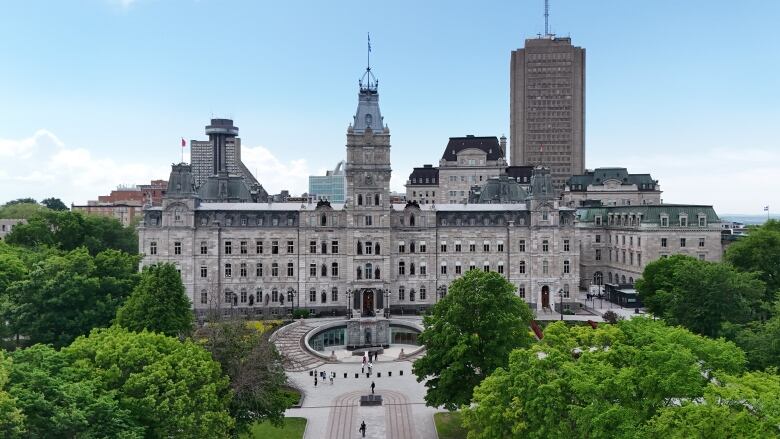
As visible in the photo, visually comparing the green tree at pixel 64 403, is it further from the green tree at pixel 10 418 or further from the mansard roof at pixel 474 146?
the mansard roof at pixel 474 146

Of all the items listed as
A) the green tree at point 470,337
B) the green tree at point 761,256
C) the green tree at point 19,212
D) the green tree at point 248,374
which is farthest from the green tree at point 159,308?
the green tree at point 19,212

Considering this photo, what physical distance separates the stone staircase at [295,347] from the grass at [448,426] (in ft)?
61.5

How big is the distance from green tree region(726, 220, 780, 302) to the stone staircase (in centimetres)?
5719

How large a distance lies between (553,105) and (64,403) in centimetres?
18538

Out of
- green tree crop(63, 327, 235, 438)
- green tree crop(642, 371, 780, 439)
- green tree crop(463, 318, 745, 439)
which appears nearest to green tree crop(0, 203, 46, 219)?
green tree crop(63, 327, 235, 438)

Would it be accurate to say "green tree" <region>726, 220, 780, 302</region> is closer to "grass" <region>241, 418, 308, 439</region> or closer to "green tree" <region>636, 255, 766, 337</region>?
"green tree" <region>636, 255, 766, 337</region>

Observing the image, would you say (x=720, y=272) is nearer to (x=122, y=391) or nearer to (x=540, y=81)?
(x=122, y=391)

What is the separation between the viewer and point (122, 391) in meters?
33.4

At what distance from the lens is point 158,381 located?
111 feet

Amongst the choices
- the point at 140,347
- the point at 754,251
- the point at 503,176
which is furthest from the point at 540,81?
the point at 140,347

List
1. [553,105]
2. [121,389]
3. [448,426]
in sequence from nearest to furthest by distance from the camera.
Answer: [121,389] → [448,426] → [553,105]

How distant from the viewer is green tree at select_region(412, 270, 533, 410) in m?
44.6

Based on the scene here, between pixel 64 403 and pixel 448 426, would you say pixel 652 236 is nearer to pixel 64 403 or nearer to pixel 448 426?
pixel 448 426

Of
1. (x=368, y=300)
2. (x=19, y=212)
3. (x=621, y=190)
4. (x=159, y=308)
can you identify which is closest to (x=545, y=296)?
(x=368, y=300)
